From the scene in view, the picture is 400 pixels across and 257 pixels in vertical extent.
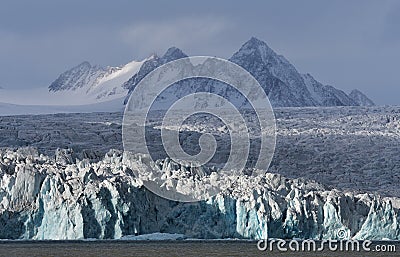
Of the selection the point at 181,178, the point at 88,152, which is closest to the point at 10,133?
the point at 88,152

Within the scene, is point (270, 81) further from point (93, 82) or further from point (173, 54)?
point (93, 82)

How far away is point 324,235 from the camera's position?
3334 cm

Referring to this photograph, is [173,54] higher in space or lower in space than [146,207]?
higher

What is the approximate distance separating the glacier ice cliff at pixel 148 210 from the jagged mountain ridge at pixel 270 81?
7857 centimetres

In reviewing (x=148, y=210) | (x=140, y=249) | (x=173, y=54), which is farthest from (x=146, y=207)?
(x=173, y=54)

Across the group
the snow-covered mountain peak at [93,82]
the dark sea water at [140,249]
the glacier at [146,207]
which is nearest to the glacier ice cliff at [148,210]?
the glacier at [146,207]

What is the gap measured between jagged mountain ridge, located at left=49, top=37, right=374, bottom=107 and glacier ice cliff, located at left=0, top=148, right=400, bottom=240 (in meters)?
78.6

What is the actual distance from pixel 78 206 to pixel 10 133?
2735 cm

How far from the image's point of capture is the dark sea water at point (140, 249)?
28562 millimetres

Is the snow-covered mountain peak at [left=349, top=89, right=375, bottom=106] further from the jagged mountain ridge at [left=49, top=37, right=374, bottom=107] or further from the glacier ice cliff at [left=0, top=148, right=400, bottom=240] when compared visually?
the glacier ice cliff at [left=0, top=148, right=400, bottom=240]

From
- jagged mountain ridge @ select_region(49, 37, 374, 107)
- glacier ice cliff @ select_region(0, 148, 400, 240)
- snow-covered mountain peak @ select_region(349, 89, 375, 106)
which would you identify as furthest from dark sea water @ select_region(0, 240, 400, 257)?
snow-covered mountain peak @ select_region(349, 89, 375, 106)

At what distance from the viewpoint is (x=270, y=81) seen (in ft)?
402

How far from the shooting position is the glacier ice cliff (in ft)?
99.8

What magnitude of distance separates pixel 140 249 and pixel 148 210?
156 cm
